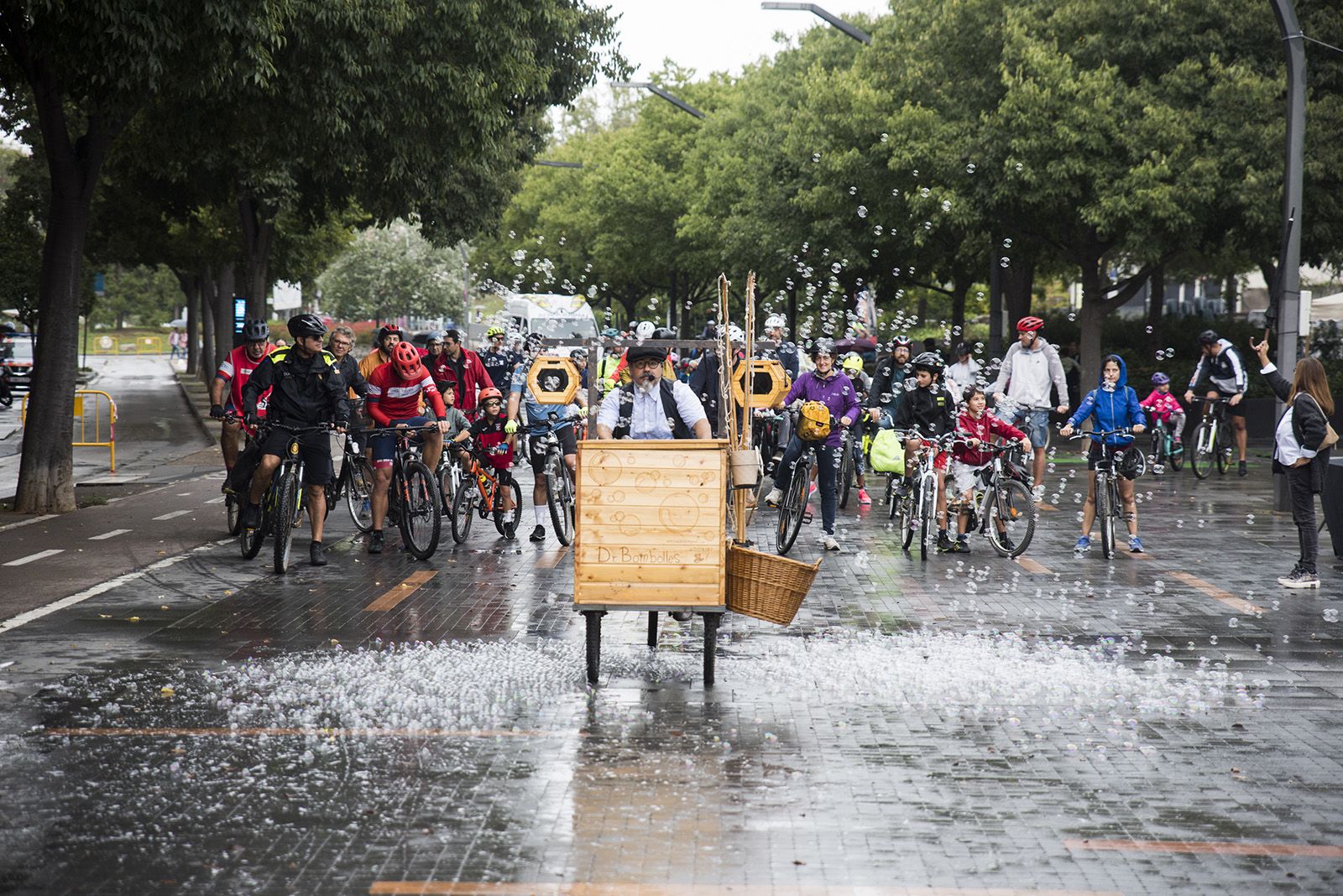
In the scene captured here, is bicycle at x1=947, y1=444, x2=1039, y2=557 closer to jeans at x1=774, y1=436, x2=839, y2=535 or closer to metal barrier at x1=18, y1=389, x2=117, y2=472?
jeans at x1=774, y1=436, x2=839, y2=535

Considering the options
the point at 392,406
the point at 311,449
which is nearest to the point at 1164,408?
the point at 392,406

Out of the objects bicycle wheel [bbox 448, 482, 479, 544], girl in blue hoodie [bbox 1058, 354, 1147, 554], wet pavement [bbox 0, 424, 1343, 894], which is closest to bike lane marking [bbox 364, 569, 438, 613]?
wet pavement [bbox 0, 424, 1343, 894]

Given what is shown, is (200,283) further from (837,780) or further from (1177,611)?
(837,780)

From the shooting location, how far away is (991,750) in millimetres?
6465

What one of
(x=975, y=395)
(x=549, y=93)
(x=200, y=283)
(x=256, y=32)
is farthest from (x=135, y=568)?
(x=200, y=283)

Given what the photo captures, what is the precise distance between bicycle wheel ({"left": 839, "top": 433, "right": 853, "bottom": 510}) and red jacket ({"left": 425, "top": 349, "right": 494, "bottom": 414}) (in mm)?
3855

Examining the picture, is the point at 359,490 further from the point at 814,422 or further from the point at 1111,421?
the point at 1111,421

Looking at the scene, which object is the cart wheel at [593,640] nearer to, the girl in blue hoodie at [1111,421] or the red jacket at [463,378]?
the girl in blue hoodie at [1111,421]

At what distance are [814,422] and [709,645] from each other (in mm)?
5820

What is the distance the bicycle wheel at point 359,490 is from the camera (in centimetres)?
1419

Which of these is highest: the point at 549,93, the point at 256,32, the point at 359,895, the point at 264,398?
the point at 549,93

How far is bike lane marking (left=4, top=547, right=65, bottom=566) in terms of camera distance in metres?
12.0

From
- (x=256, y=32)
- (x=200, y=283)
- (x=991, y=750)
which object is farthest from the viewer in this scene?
(x=200, y=283)

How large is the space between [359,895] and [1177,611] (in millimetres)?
6757
